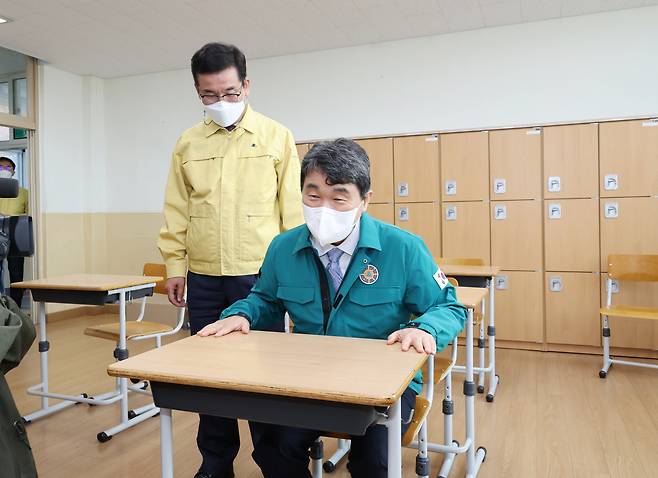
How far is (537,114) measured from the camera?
4715 millimetres

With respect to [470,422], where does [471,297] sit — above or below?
above

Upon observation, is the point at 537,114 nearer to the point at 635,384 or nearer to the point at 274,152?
the point at 635,384

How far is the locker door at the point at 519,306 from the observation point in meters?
4.51

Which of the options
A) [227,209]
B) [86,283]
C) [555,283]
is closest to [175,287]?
[227,209]

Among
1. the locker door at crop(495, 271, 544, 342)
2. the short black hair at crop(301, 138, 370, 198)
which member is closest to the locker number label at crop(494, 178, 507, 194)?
the locker door at crop(495, 271, 544, 342)

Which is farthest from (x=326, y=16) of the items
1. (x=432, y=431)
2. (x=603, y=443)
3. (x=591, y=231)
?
(x=603, y=443)

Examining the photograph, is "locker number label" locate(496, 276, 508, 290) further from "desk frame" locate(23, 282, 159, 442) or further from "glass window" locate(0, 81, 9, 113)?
"glass window" locate(0, 81, 9, 113)

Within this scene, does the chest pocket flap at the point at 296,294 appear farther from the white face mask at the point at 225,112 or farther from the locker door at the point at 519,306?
the locker door at the point at 519,306

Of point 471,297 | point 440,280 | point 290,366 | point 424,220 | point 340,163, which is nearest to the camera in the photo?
point 290,366

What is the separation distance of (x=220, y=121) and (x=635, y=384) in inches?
128

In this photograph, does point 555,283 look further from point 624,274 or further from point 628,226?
point 628,226

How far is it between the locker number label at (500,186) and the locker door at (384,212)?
3.07 feet

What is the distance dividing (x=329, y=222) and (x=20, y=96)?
223 inches

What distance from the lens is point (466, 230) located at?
474cm
